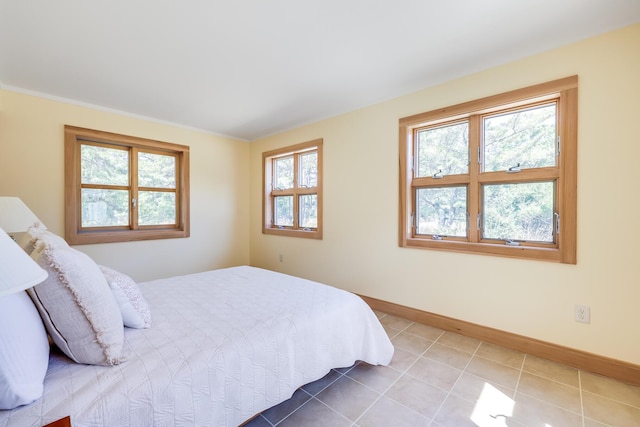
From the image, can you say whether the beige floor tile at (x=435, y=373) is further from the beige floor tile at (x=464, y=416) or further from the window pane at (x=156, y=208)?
the window pane at (x=156, y=208)

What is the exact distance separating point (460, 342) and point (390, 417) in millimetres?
1171

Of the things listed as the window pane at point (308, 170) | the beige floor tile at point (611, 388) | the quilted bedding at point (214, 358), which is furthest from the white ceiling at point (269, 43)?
the beige floor tile at point (611, 388)

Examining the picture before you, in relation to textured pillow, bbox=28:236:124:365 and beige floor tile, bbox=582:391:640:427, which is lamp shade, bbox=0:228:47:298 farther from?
beige floor tile, bbox=582:391:640:427

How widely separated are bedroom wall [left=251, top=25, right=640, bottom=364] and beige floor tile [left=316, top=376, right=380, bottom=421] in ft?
4.17

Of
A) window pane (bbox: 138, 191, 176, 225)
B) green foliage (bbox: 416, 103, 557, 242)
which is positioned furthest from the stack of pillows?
window pane (bbox: 138, 191, 176, 225)

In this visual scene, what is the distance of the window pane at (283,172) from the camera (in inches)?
161

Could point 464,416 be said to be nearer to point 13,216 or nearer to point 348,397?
point 348,397

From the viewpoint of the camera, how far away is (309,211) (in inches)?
151

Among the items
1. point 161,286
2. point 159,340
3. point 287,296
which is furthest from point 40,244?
point 287,296

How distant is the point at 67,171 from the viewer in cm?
A: 290

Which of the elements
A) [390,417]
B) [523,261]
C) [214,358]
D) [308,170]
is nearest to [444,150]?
[523,261]

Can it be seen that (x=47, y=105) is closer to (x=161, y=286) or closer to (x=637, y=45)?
(x=161, y=286)

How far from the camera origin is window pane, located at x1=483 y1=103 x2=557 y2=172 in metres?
2.09

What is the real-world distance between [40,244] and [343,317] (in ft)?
A: 5.04
